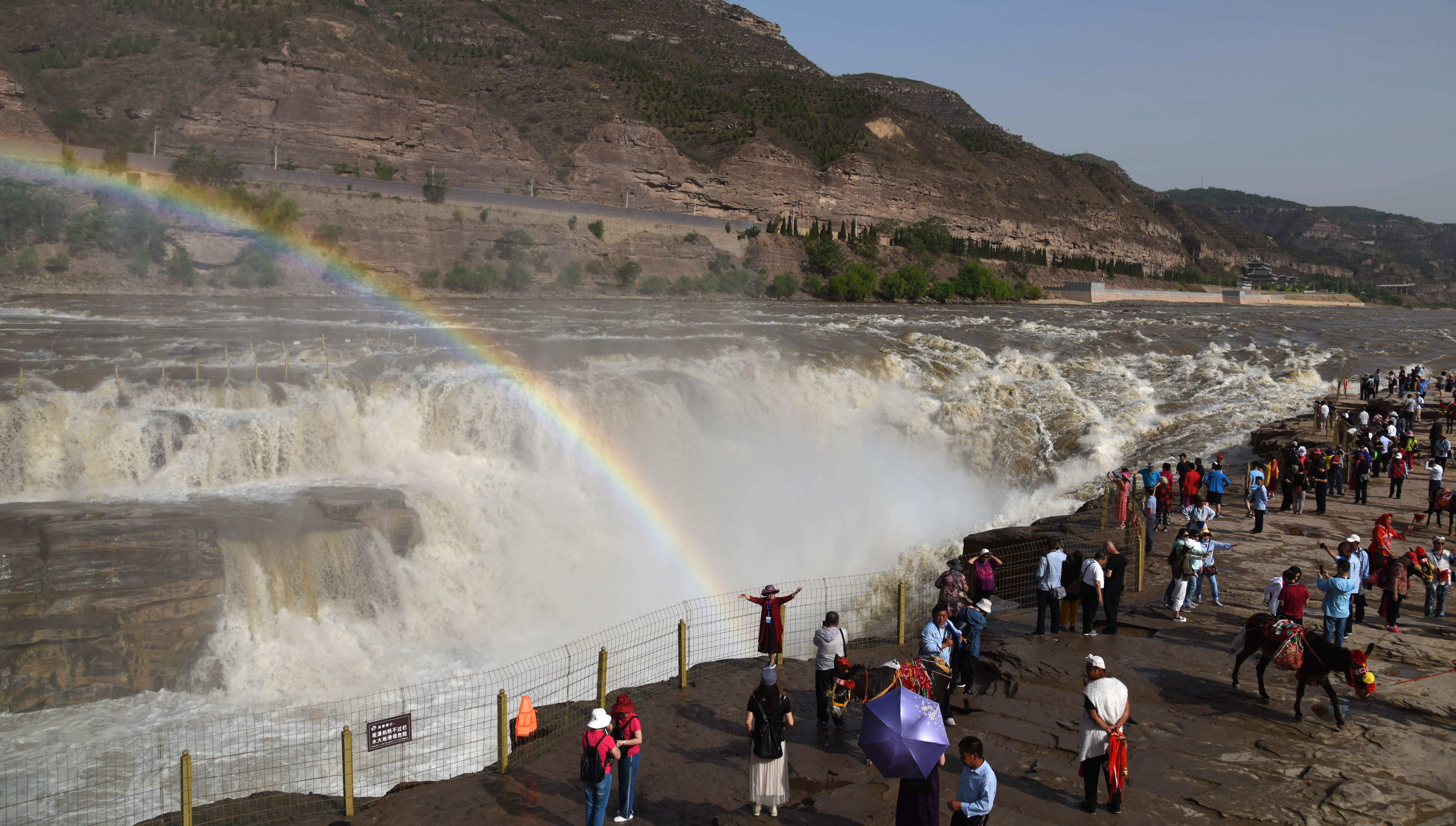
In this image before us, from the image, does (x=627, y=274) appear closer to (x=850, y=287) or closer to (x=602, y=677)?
(x=850, y=287)

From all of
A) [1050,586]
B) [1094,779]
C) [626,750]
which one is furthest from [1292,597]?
[626,750]

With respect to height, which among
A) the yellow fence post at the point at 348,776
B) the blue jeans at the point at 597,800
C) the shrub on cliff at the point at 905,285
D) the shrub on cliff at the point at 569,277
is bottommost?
the yellow fence post at the point at 348,776

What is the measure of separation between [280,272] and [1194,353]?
4633cm

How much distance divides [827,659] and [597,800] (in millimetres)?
2788

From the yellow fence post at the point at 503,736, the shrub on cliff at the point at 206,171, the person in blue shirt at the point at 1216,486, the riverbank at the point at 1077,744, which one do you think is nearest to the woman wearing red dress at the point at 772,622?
the riverbank at the point at 1077,744

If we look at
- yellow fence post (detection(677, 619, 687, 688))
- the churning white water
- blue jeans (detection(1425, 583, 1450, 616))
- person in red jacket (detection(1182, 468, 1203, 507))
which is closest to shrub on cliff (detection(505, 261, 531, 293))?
the churning white water

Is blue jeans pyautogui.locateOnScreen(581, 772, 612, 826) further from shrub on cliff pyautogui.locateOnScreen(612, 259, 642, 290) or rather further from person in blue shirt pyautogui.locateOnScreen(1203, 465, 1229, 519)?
shrub on cliff pyautogui.locateOnScreen(612, 259, 642, 290)

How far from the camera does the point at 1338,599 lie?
9.65 m

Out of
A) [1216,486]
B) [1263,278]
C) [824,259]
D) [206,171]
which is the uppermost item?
[1263,278]

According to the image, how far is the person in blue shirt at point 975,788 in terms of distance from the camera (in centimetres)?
557

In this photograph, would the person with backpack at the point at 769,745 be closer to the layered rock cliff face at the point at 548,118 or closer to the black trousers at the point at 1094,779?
the black trousers at the point at 1094,779

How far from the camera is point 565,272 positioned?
2418 inches

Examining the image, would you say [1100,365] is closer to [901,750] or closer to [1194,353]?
[1194,353]

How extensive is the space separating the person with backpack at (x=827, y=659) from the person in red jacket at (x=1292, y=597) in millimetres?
4502
